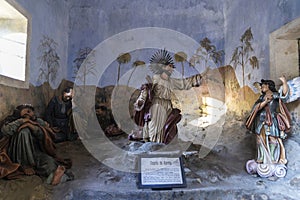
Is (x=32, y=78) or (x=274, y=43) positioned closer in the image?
(x=274, y=43)

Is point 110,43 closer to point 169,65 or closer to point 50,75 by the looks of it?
point 50,75

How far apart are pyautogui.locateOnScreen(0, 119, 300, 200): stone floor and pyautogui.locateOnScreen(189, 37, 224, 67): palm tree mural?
3.03 metres

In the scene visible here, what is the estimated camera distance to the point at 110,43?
7305 mm

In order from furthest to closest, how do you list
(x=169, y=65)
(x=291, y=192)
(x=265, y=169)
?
(x=169, y=65) < (x=265, y=169) < (x=291, y=192)

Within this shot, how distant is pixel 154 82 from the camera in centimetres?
519

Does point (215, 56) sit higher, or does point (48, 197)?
point (215, 56)

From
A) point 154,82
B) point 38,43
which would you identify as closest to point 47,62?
point 38,43

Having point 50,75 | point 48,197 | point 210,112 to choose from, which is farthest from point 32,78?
point 210,112

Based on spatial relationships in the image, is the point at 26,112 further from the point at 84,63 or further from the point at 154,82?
the point at 84,63

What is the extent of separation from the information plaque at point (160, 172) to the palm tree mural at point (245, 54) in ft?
9.12

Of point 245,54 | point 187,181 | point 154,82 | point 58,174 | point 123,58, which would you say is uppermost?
point 123,58

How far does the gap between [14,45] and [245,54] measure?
4.72m

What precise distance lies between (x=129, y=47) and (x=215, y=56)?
2.34 meters

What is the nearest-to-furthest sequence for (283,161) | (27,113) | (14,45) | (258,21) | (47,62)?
(27,113) < (283,161) < (14,45) < (258,21) < (47,62)
